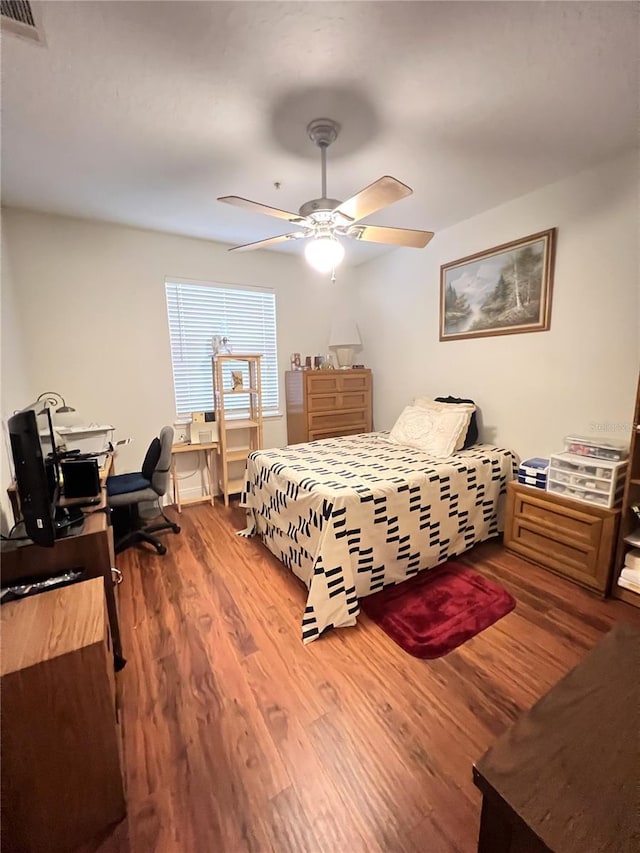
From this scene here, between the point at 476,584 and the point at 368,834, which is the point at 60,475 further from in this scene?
the point at 476,584

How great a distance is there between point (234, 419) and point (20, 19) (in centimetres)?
299

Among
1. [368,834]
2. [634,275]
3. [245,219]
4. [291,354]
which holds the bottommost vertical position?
[368,834]

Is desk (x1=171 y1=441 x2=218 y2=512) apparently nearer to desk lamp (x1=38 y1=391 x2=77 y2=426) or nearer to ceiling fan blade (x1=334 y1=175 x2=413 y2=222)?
desk lamp (x1=38 y1=391 x2=77 y2=426)

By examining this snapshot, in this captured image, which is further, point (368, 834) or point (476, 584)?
point (476, 584)

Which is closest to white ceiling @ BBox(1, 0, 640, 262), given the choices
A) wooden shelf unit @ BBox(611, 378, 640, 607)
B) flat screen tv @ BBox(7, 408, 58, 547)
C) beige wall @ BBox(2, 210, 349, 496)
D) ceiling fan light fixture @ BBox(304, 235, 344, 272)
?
beige wall @ BBox(2, 210, 349, 496)

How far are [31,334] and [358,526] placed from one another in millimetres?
3007

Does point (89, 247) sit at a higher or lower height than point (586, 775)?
higher

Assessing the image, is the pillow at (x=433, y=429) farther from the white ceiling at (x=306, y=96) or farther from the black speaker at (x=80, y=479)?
the black speaker at (x=80, y=479)

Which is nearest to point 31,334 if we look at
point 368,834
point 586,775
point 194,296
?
point 194,296

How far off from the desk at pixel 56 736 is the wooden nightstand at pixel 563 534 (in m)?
2.46

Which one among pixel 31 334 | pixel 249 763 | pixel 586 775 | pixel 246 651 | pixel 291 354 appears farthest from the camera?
pixel 291 354

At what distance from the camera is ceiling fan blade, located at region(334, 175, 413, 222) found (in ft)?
4.87

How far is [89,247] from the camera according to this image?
2.96 meters

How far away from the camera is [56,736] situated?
0.97 metres
